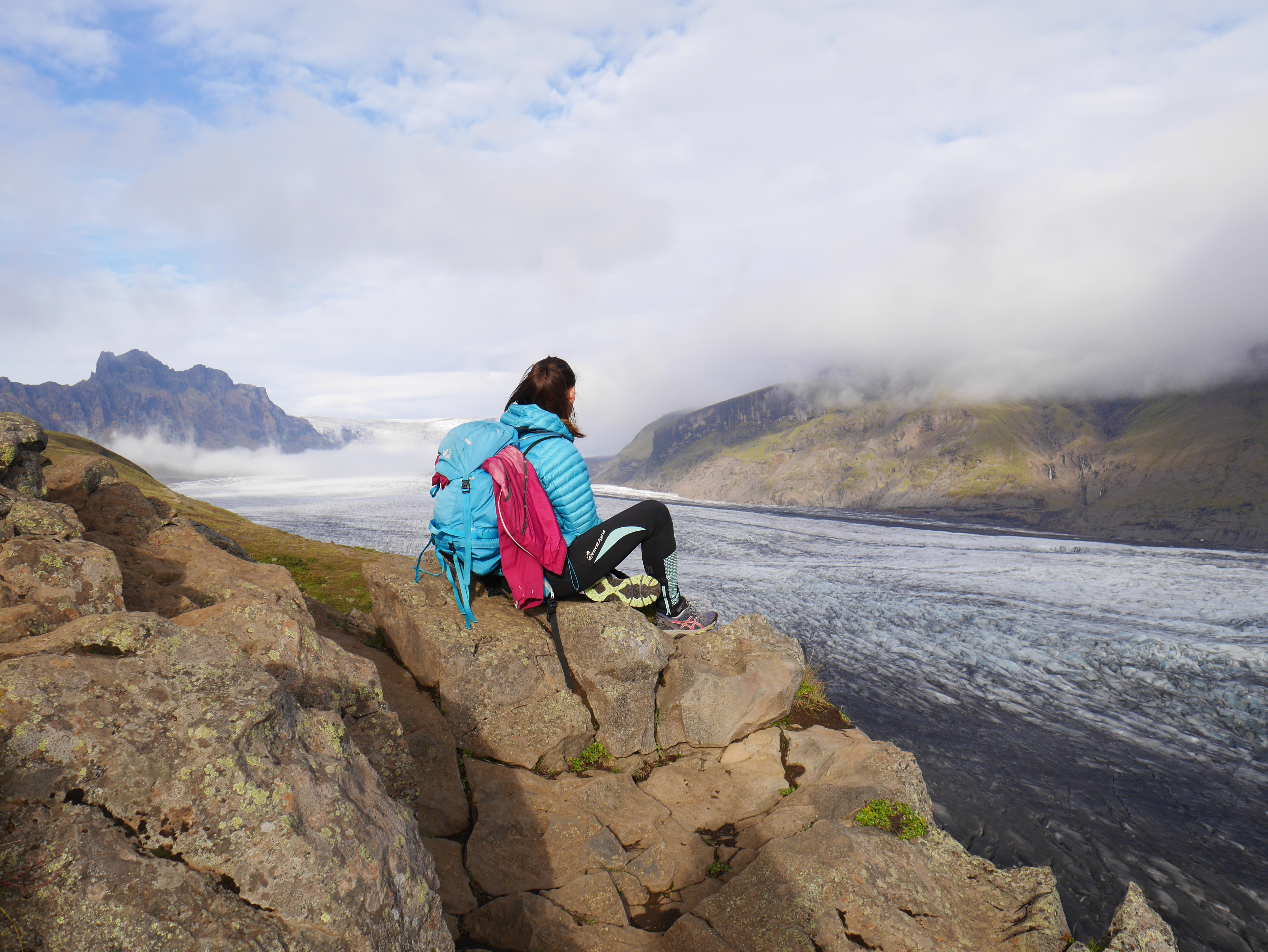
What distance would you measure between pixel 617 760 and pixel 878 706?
19.0 metres

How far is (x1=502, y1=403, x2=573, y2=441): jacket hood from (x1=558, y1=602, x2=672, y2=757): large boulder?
11.9 feet

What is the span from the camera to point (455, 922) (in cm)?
678

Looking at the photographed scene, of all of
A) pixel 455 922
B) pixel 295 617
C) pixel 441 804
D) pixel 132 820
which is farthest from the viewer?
pixel 441 804

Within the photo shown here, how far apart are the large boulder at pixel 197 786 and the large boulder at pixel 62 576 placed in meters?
1.73

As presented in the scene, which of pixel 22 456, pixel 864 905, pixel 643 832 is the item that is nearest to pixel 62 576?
pixel 22 456

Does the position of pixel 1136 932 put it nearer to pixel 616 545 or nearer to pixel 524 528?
pixel 616 545

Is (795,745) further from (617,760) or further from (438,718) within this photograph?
(438,718)

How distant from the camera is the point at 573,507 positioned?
9648mm

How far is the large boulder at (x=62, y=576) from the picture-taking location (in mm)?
6332

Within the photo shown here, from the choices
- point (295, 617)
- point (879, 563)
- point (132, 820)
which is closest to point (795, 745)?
point (295, 617)

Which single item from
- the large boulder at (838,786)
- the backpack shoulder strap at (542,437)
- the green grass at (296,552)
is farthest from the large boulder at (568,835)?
the green grass at (296,552)

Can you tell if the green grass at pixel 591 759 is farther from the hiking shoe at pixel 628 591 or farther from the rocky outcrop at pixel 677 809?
the hiking shoe at pixel 628 591

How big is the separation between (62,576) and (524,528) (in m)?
5.33

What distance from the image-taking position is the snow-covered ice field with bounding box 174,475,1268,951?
15570 mm
